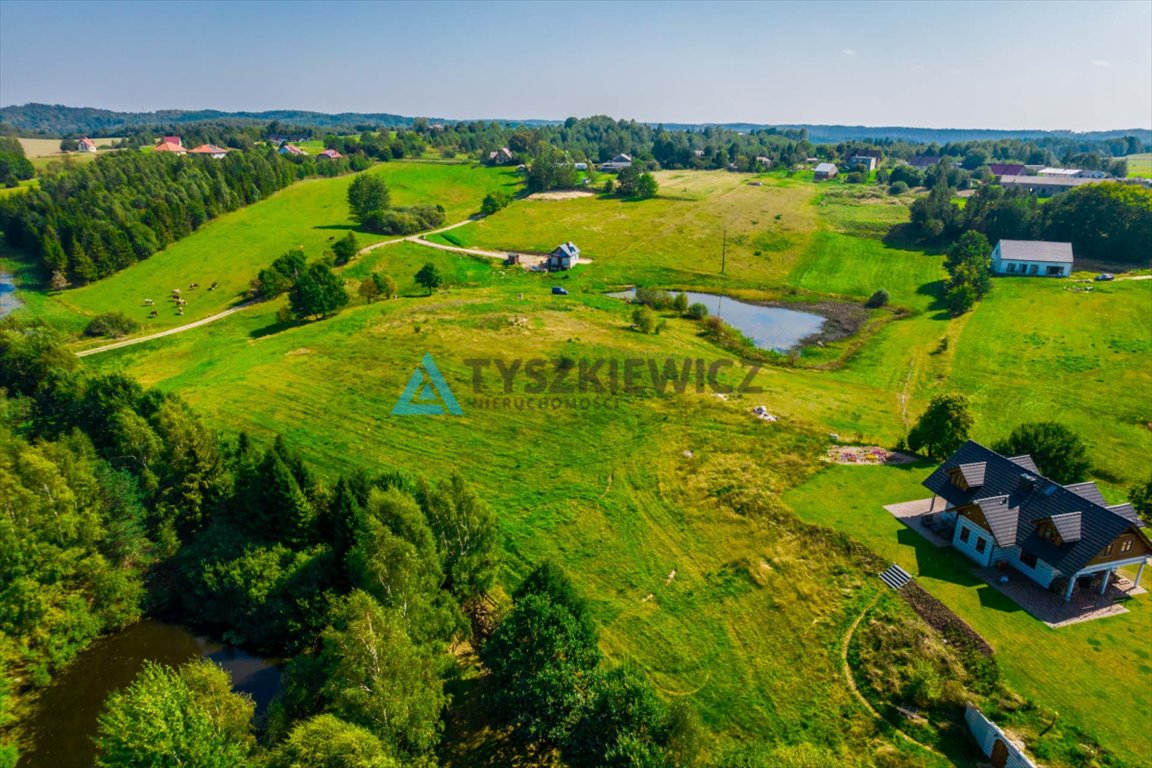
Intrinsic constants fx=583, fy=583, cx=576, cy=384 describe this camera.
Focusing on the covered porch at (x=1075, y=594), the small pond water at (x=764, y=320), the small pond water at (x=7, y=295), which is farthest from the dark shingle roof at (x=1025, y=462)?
the small pond water at (x=7, y=295)

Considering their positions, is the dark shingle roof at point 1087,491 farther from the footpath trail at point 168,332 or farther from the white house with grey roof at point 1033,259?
the footpath trail at point 168,332

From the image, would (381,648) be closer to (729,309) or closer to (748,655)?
(748,655)

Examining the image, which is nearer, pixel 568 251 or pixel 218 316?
pixel 218 316

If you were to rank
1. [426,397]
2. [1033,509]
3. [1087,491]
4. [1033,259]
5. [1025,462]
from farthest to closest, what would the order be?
1. [1033,259]
2. [426,397]
3. [1025,462]
4. [1087,491]
5. [1033,509]

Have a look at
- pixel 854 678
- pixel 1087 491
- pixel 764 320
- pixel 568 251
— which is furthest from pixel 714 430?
pixel 568 251

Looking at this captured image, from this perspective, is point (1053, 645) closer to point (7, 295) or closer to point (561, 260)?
point (561, 260)

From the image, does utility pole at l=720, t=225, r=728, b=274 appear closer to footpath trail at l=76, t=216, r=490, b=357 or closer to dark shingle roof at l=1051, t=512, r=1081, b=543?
footpath trail at l=76, t=216, r=490, b=357

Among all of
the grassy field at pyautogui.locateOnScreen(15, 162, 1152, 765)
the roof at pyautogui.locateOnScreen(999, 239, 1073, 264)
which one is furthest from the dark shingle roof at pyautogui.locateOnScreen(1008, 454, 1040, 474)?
the roof at pyautogui.locateOnScreen(999, 239, 1073, 264)
